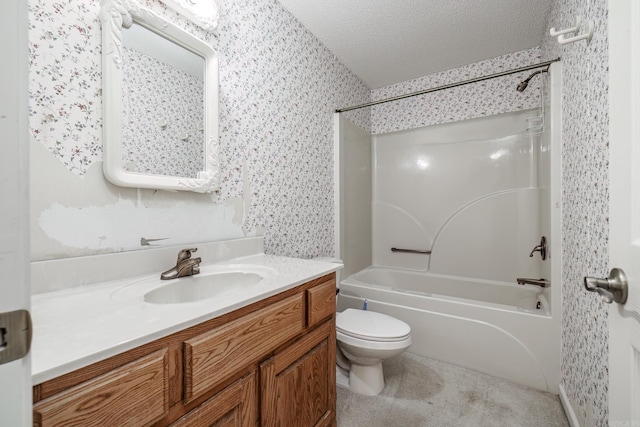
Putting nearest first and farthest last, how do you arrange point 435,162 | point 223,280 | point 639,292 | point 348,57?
1. point 639,292
2. point 223,280
3. point 348,57
4. point 435,162

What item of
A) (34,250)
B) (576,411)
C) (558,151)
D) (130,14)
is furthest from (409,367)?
(130,14)

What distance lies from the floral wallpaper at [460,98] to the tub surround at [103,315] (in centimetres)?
239

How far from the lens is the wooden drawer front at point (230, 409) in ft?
2.52

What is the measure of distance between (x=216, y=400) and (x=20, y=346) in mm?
652

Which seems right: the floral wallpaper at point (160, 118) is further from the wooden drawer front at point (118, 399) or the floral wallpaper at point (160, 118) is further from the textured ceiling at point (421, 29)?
the textured ceiling at point (421, 29)

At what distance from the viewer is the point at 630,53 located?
0.59m

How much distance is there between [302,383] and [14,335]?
3.48 ft

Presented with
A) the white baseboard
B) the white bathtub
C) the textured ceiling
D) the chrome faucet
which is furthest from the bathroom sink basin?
the textured ceiling

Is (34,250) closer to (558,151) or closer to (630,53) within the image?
(630,53)

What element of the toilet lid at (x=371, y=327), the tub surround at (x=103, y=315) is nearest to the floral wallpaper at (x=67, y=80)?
the tub surround at (x=103, y=315)

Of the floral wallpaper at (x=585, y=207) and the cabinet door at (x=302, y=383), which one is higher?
the floral wallpaper at (x=585, y=207)

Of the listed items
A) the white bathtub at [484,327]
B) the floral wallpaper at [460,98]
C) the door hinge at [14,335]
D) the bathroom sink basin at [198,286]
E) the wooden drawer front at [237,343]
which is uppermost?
the floral wallpaper at [460,98]

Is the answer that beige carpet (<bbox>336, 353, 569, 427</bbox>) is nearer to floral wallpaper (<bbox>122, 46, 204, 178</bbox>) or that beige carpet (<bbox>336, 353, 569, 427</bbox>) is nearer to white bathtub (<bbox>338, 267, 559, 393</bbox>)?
white bathtub (<bbox>338, 267, 559, 393</bbox>)

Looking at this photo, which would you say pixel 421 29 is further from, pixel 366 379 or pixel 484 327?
pixel 366 379
